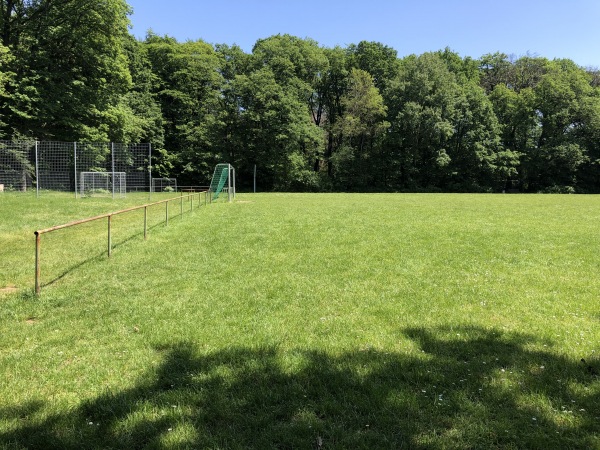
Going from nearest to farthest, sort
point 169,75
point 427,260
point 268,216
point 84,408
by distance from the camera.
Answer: point 84,408, point 427,260, point 268,216, point 169,75

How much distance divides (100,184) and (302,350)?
26853mm

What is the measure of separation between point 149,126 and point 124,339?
4372 centimetres

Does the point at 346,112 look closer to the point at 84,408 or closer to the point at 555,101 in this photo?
the point at 555,101

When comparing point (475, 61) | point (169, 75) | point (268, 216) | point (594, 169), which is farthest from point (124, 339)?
point (475, 61)

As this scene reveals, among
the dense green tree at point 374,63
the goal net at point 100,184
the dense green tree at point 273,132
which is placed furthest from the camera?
the dense green tree at point 374,63

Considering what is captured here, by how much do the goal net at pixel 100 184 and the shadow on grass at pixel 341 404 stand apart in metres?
22.3

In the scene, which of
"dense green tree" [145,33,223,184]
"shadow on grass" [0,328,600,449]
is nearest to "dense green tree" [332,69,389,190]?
"dense green tree" [145,33,223,184]

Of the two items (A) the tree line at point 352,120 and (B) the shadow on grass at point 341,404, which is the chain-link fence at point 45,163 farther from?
(B) the shadow on grass at point 341,404

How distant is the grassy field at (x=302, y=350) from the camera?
2.95m

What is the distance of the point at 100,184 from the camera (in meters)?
27.3

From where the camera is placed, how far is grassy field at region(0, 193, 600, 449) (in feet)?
9.66

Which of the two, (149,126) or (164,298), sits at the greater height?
(149,126)

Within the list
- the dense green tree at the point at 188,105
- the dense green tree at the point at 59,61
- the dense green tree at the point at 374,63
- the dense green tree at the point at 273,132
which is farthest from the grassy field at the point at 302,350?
the dense green tree at the point at 374,63

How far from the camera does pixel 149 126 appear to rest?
4422cm
